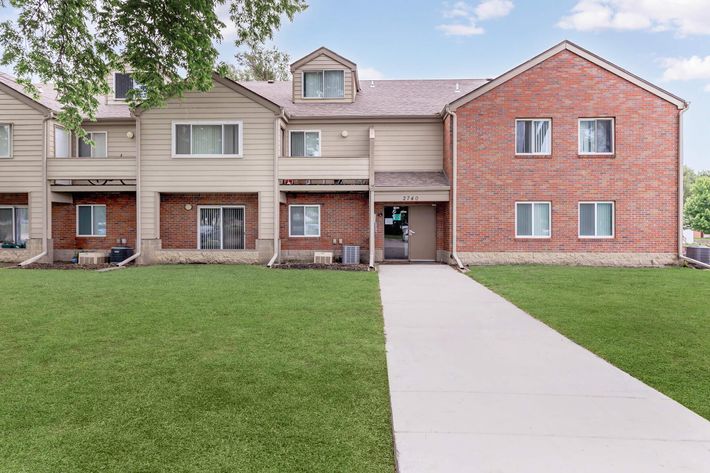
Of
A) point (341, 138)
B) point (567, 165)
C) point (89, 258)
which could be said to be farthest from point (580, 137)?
point (89, 258)

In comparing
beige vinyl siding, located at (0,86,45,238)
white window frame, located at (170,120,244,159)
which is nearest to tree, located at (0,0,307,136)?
white window frame, located at (170,120,244,159)

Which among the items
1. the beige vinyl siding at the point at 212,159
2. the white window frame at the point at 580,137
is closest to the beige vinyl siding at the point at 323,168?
the beige vinyl siding at the point at 212,159

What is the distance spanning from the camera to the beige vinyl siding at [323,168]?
16.5 metres

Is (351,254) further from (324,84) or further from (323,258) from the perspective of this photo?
(324,84)

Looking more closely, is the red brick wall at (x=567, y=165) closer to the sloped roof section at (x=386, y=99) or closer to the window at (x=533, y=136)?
the window at (x=533, y=136)

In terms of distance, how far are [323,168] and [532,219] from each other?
8.26 metres

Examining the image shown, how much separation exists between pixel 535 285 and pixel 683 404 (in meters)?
7.52

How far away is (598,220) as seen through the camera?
53.0ft

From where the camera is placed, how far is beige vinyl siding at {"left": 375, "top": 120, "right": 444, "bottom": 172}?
17.8 m

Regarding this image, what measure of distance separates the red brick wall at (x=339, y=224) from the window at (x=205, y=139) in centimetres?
320

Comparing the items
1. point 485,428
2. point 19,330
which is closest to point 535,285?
point 485,428

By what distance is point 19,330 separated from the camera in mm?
6578

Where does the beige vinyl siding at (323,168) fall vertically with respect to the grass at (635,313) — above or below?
above

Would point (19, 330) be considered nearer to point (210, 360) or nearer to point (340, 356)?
point (210, 360)
